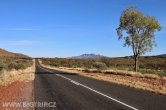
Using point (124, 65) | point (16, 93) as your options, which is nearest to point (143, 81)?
point (16, 93)

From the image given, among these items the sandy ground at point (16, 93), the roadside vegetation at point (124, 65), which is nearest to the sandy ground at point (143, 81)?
the roadside vegetation at point (124, 65)

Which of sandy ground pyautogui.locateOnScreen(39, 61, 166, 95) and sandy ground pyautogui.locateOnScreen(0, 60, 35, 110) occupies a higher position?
sandy ground pyautogui.locateOnScreen(39, 61, 166, 95)

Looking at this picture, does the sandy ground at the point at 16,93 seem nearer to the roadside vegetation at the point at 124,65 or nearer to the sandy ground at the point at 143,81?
the sandy ground at the point at 143,81

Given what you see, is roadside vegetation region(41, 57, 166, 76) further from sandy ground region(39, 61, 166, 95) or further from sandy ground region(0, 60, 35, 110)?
sandy ground region(0, 60, 35, 110)

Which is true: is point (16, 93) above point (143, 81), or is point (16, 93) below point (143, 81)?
below

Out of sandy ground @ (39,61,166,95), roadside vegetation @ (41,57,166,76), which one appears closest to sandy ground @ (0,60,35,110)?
sandy ground @ (39,61,166,95)

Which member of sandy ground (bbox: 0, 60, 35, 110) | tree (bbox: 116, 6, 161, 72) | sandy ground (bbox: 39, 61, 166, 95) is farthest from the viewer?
tree (bbox: 116, 6, 161, 72)

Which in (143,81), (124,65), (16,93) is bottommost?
(16,93)

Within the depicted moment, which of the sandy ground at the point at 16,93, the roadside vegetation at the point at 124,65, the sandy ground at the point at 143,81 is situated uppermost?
the roadside vegetation at the point at 124,65

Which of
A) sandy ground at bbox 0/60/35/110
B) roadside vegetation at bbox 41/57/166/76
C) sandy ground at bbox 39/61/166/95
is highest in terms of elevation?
roadside vegetation at bbox 41/57/166/76

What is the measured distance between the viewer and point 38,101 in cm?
1529

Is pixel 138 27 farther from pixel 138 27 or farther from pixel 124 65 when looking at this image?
pixel 124 65

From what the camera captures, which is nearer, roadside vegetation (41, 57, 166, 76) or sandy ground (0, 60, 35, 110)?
sandy ground (0, 60, 35, 110)

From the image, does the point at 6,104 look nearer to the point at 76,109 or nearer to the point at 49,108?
the point at 49,108
